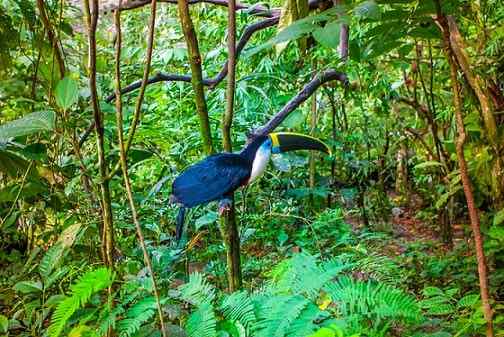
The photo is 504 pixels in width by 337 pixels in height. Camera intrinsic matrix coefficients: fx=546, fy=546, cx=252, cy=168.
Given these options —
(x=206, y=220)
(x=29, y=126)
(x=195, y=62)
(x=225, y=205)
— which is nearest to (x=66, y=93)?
(x=29, y=126)

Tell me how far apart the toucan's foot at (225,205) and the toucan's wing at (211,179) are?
0.12 ft

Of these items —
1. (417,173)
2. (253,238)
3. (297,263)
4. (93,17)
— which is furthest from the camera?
(417,173)

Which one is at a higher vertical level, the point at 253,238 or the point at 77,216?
the point at 77,216

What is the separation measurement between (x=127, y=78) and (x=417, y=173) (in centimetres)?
180

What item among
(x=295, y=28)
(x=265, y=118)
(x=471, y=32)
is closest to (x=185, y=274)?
(x=265, y=118)

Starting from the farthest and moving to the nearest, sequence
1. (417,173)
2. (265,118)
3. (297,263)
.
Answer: (417,173) < (265,118) < (297,263)

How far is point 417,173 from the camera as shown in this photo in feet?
10.9

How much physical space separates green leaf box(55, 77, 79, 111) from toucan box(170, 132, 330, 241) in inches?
11.6

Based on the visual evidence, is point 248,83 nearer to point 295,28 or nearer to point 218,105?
point 218,105

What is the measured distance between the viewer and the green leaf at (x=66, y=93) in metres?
1.08

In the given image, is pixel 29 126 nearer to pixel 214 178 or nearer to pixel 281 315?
pixel 214 178

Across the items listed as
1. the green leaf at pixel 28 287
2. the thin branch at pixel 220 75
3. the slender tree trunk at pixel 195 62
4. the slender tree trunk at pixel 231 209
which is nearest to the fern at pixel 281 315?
the slender tree trunk at pixel 231 209

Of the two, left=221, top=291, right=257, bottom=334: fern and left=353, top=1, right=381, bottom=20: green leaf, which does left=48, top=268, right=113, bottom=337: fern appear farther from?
left=353, top=1, right=381, bottom=20: green leaf

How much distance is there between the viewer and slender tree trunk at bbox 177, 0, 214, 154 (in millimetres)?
1028
